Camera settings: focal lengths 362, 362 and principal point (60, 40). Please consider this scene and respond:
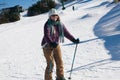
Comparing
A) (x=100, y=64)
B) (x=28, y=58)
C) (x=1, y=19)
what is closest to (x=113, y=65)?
(x=100, y=64)

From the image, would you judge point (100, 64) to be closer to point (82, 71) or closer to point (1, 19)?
point (82, 71)

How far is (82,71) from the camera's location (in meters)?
9.86

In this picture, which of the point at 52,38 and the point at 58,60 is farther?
the point at 58,60

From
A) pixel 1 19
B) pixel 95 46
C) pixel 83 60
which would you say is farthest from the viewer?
pixel 1 19

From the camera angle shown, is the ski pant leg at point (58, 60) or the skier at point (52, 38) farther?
the ski pant leg at point (58, 60)

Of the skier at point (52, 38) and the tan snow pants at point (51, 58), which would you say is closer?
the skier at point (52, 38)

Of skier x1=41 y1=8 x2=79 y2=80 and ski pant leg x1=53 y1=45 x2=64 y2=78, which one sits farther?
ski pant leg x1=53 y1=45 x2=64 y2=78

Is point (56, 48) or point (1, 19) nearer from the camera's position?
point (56, 48)

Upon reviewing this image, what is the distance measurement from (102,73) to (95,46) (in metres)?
5.08

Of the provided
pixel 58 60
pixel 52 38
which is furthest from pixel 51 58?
pixel 52 38

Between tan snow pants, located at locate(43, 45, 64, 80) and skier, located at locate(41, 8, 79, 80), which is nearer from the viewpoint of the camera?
skier, located at locate(41, 8, 79, 80)

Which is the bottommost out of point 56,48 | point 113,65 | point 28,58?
point 28,58

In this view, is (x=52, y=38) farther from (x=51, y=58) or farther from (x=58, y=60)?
(x=58, y=60)

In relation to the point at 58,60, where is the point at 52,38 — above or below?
above
